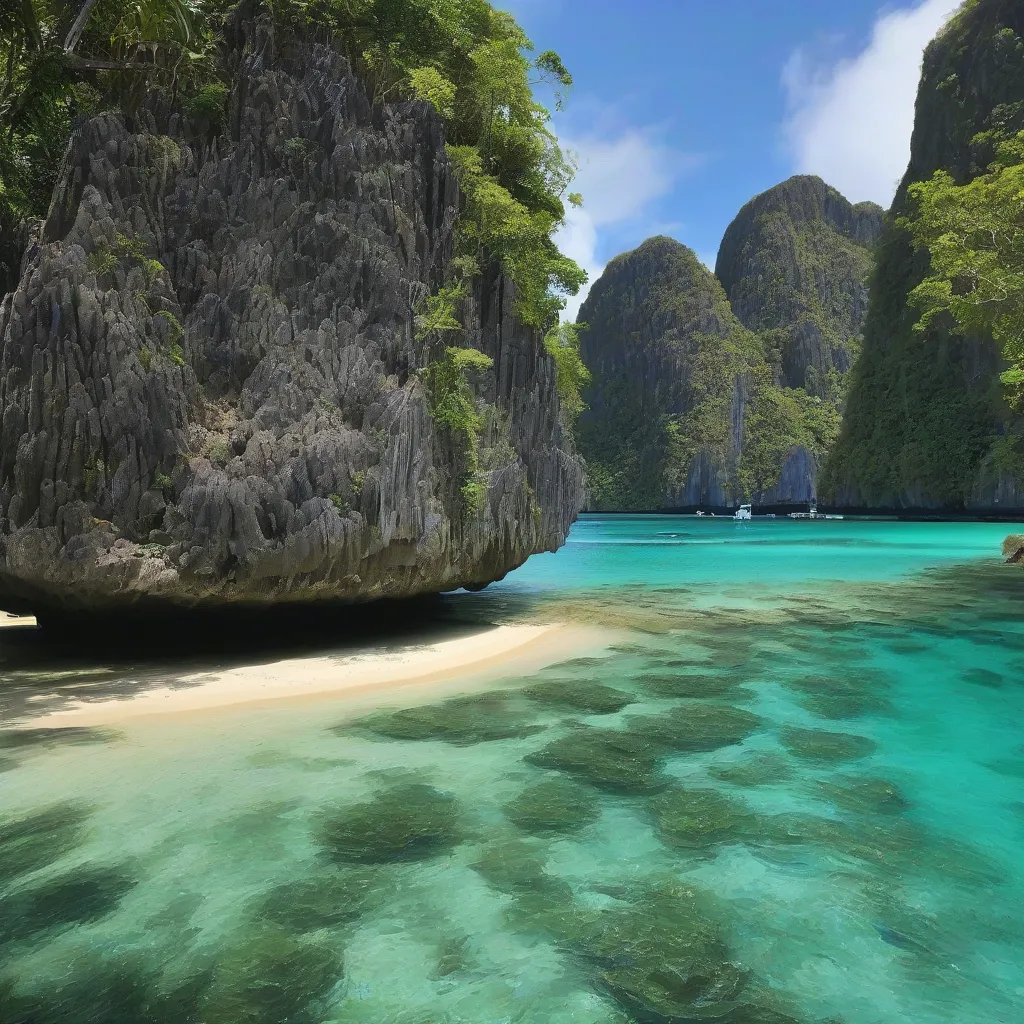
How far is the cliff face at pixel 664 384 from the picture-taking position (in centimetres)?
10506

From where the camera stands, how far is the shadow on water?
25.5 ft

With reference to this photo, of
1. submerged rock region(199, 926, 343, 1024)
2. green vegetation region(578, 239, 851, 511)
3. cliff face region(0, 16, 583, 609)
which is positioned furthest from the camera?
green vegetation region(578, 239, 851, 511)

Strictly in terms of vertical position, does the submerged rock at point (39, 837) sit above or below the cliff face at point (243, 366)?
below

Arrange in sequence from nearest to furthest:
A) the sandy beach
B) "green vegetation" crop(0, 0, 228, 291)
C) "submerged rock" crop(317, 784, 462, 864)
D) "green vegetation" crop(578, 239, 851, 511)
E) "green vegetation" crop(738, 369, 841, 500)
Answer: "submerged rock" crop(317, 784, 462, 864)
the sandy beach
"green vegetation" crop(0, 0, 228, 291)
"green vegetation" crop(738, 369, 841, 500)
"green vegetation" crop(578, 239, 851, 511)

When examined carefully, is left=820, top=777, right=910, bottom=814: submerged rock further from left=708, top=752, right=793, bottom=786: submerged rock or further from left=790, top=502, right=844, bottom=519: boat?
left=790, top=502, right=844, bottom=519: boat

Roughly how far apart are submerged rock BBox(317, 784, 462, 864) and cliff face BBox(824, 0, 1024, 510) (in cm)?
5210

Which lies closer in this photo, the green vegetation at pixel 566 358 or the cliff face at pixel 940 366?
the green vegetation at pixel 566 358

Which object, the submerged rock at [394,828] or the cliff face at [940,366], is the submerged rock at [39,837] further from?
the cliff face at [940,366]

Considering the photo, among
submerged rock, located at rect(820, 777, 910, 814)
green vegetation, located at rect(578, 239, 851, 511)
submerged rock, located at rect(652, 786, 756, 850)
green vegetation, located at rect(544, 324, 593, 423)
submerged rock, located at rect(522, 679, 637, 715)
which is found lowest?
submerged rock, located at rect(820, 777, 910, 814)

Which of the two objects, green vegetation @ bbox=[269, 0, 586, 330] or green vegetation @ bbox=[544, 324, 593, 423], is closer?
green vegetation @ bbox=[269, 0, 586, 330]

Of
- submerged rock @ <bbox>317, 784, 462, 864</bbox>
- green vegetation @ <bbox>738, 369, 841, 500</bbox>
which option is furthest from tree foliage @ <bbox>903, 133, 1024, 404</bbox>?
green vegetation @ <bbox>738, 369, 841, 500</bbox>

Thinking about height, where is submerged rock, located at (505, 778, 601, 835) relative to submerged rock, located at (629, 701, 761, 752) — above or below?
above

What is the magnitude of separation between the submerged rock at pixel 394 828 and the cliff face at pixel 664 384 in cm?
10104

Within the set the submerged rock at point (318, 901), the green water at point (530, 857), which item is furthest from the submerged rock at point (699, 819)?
the submerged rock at point (318, 901)
